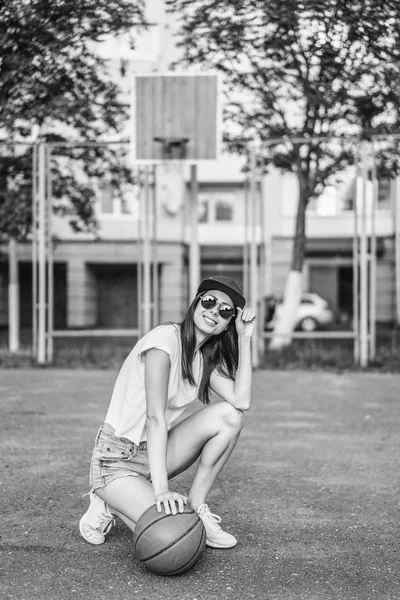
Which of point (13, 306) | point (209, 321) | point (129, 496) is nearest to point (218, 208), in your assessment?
point (13, 306)

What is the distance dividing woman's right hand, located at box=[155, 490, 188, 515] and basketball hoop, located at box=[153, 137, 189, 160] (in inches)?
350

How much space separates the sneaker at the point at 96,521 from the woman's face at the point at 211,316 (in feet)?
3.15

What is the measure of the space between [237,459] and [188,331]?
242 cm

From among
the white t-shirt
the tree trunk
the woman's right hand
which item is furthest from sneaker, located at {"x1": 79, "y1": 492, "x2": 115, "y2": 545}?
the tree trunk

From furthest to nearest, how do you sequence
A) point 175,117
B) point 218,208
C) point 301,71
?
point 218,208, point 301,71, point 175,117

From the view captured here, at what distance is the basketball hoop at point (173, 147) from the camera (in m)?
12.2

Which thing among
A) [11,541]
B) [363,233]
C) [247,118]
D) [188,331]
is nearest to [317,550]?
[188,331]

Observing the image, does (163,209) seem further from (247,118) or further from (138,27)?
(138,27)

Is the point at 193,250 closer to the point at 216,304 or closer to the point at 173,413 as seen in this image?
the point at 173,413

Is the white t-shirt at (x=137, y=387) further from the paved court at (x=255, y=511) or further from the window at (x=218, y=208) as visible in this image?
the window at (x=218, y=208)

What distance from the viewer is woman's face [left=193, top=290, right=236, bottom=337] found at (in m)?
4.16

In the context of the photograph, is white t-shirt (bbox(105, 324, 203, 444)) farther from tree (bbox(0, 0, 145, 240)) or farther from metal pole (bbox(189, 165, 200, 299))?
metal pole (bbox(189, 165, 200, 299))

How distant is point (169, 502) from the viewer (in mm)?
3760

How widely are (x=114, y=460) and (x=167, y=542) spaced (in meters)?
0.56
